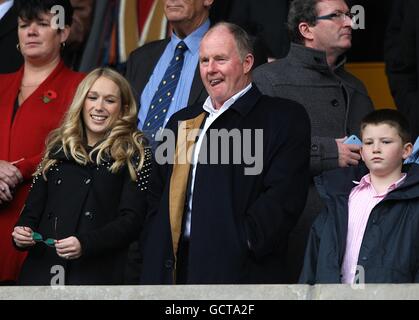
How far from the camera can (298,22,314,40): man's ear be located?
888cm

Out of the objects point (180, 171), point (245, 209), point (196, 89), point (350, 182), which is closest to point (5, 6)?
point (196, 89)

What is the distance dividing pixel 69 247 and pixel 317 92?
1.77 metres

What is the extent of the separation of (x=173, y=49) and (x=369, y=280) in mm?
2227

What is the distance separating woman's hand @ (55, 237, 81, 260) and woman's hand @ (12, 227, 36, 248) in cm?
19

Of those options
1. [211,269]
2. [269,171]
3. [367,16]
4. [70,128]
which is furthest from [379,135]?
[367,16]

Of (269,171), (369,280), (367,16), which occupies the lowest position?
(369,280)

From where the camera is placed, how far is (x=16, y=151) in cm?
865

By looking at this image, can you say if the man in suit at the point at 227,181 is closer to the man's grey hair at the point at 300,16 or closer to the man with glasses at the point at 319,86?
the man with glasses at the point at 319,86

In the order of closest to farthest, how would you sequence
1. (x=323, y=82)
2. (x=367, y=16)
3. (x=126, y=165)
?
1. (x=126, y=165)
2. (x=323, y=82)
3. (x=367, y=16)

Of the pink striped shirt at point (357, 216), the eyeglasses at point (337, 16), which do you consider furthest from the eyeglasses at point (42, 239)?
the eyeglasses at point (337, 16)

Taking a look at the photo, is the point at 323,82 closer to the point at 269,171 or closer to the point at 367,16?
the point at 269,171

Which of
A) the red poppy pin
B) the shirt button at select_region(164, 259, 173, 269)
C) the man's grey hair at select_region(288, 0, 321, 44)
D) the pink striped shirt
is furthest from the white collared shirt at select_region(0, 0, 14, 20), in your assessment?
the pink striped shirt

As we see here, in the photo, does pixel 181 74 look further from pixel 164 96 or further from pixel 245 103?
pixel 245 103

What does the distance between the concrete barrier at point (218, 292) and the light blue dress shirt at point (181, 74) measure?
1437mm
